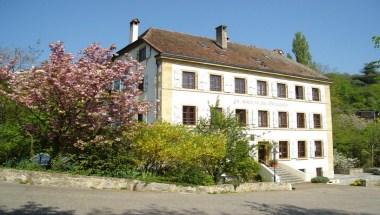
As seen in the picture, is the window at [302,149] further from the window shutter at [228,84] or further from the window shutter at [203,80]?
the window shutter at [203,80]

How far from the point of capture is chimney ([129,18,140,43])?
90.9 ft

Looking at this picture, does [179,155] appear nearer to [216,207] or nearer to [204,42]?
[216,207]

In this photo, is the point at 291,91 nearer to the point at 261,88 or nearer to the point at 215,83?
the point at 261,88

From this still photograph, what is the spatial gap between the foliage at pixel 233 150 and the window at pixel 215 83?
5789 millimetres

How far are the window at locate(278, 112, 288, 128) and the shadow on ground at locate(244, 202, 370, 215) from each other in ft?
49.9

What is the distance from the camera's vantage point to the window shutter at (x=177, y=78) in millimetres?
23516

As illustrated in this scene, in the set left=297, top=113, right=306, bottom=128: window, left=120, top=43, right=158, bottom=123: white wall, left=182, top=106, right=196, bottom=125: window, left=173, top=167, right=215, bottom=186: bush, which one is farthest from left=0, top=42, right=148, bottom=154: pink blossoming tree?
left=297, top=113, right=306, bottom=128: window

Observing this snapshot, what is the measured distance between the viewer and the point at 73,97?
14.6 m

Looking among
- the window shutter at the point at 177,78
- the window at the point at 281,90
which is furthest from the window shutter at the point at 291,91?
the window shutter at the point at 177,78

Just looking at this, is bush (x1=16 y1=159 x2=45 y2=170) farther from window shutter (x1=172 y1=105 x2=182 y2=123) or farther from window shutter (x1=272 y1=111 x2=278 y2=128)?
window shutter (x1=272 y1=111 x2=278 y2=128)

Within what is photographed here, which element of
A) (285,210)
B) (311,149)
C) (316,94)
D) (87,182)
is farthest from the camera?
(316,94)

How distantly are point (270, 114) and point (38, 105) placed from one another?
702 inches

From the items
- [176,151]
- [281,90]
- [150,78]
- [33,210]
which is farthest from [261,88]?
[33,210]

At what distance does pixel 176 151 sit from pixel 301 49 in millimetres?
48547
